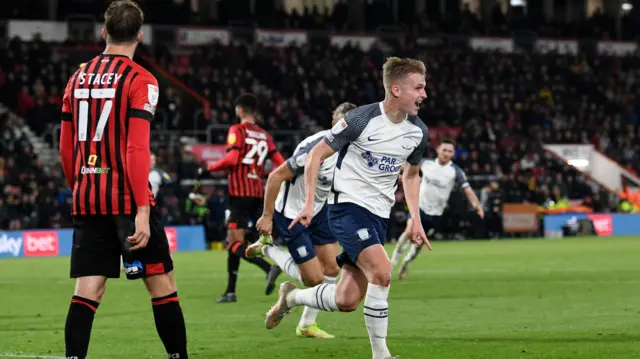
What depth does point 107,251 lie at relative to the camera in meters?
6.48

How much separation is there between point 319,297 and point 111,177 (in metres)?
2.74

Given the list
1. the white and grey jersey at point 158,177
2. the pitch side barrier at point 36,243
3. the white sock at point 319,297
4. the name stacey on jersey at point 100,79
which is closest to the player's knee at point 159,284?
the name stacey on jersey at point 100,79

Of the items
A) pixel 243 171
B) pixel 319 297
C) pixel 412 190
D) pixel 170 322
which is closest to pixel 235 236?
pixel 243 171

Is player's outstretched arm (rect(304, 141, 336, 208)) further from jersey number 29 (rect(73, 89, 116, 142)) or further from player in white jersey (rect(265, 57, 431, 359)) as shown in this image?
jersey number 29 (rect(73, 89, 116, 142))

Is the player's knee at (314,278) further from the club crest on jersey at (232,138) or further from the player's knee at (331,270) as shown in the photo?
the club crest on jersey at (232,138)

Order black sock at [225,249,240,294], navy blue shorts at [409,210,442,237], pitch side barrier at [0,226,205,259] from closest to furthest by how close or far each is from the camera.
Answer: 1. black sock at [225,249,240,294]
2. navy blue shorts at [409,210,442,237]
3. pitch side barrier at [0,226,205,259]

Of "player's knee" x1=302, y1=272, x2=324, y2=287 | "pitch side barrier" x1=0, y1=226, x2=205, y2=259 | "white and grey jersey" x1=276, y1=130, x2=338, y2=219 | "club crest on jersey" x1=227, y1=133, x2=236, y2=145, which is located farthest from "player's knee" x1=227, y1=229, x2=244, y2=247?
"pitch side barrier" x1=0, y1=226, x2=205, y2=259

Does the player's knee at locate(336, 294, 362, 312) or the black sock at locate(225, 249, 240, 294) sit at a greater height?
the player's knee at locate(336, 294, 362, 312)

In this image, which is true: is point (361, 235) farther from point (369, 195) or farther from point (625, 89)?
point (625, 89)

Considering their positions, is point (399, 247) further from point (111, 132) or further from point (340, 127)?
point (111, 132)

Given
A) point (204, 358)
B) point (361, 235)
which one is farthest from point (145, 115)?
point (204, 358)

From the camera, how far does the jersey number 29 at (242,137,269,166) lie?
1462cm

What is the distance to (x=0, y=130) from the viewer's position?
102ft

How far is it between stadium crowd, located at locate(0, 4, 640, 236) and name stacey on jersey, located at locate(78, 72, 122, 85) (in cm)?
2072
